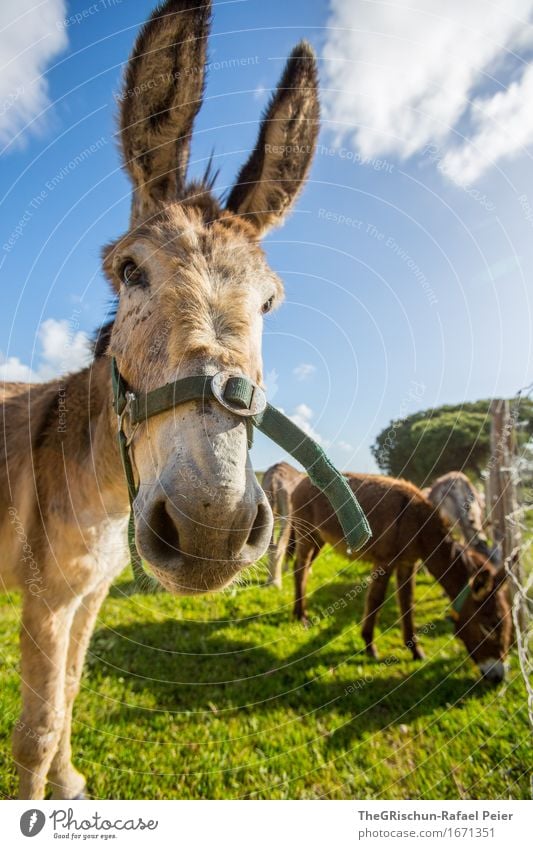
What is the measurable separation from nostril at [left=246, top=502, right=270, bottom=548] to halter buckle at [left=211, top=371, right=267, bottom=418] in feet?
1.19

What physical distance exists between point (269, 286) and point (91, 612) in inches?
111

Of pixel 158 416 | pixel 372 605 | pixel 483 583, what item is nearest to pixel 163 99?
pixel 158 416

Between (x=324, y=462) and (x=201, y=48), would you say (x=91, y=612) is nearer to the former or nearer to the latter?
(x=324, y=462)

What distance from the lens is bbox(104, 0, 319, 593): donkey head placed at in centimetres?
137

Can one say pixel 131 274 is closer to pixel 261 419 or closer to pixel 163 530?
pixel 261 419

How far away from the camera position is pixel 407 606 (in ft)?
19.2

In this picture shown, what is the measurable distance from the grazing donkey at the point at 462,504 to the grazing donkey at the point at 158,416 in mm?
6196

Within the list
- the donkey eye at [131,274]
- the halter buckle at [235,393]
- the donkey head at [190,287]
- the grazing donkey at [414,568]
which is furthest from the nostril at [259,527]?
the grazing donkey at [414,568]

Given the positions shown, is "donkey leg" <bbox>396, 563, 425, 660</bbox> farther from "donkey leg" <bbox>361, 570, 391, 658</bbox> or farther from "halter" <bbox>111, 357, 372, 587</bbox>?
"halter" <bbox>111, 357, 372, 587</bbox>

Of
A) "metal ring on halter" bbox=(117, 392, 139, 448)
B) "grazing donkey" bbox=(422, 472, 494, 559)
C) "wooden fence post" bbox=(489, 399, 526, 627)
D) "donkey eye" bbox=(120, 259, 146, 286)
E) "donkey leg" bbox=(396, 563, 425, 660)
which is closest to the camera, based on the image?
"metal ring on halter" bbox=(117, 392, 139, 448)

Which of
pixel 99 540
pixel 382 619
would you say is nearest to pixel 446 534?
pixel 382 619

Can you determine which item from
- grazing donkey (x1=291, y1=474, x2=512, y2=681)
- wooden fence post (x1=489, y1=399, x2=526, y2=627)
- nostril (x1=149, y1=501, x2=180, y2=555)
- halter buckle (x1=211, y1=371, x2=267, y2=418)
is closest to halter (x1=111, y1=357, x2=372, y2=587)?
halter buckle (x1=211, y1=371, x2=267, y2=418)

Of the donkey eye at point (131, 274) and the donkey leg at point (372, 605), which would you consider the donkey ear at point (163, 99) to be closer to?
→ the donkey eye at point (131, 274)

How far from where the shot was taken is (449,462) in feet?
37.0
